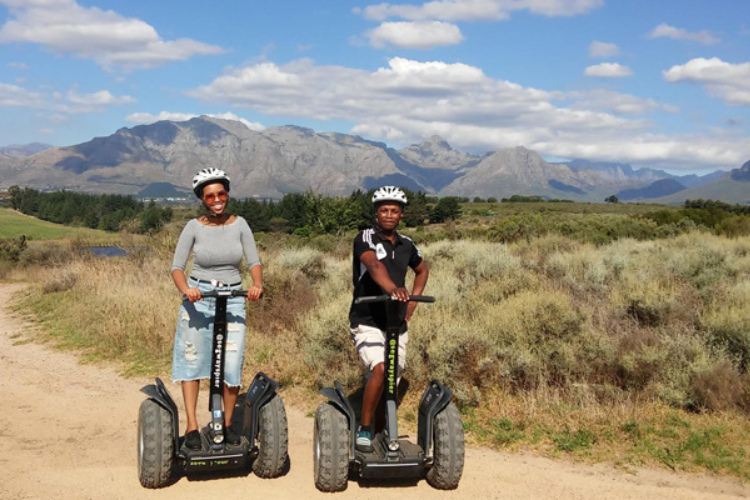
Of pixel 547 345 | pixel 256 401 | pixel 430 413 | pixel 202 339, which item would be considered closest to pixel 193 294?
pixel 202 339

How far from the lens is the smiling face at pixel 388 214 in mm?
4871

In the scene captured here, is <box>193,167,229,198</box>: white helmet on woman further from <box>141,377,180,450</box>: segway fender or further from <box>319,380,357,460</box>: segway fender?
<box>319,380,357,460</box>: segway fender

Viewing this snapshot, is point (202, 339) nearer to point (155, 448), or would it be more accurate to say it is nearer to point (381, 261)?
point (155, 448)

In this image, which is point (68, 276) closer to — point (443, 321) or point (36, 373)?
point (36, 373)

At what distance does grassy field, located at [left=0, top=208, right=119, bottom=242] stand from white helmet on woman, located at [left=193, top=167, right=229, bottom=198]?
71895mm

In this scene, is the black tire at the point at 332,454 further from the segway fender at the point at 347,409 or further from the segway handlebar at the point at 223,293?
the segway handlebar at the point at 223,293

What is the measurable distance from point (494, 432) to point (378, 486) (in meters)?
1.86

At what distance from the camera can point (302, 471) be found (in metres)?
5.24

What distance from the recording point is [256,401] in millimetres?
5070

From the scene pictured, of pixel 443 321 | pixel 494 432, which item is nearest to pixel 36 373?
pixel 443 321

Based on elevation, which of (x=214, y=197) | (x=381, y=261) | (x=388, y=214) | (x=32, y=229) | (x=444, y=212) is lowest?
(x=32, y=229)

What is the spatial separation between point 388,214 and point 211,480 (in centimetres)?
270

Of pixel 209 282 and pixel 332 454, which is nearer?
pixel 332 454

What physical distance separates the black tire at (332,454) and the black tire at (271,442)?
1.09 feet
